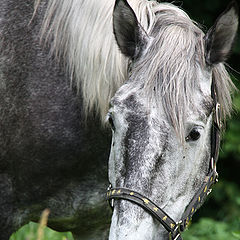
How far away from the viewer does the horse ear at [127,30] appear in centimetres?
261

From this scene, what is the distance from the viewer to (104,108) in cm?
294

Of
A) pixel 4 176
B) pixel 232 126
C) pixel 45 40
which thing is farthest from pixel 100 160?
pixel 232 126

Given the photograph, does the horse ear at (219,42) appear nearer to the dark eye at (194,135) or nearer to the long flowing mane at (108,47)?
the long flowing mane at (108,47)

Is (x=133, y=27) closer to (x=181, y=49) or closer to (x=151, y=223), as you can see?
(x=181, y=49)

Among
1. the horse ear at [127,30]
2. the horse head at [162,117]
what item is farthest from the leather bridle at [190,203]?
the horse ear at [127,30]

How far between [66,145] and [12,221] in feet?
1.76

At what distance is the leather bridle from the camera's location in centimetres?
225

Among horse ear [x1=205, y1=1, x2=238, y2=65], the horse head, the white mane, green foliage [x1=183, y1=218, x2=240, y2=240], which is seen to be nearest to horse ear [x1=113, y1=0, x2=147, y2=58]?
the horse head

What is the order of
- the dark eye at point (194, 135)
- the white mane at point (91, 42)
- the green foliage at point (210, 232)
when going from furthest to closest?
the green foliage at point (210, 232) < the white mane at point (91, 42) < the dark eye at point (194, 135)

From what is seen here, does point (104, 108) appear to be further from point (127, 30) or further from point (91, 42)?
point (127, 30)

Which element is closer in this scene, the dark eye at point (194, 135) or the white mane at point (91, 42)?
the dark eye at point (194, 135)

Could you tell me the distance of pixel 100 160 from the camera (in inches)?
122

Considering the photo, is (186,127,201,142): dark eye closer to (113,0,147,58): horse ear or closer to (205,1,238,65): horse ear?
(205,1,238,65): horse ear

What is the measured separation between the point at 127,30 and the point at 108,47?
24cm
